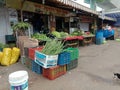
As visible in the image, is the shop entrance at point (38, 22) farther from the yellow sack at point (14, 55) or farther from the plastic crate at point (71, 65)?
the plastic crate at point (71, 65)

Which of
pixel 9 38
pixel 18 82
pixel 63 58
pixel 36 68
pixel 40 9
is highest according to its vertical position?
pixel 40 9

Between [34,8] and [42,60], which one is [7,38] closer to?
[34,8]

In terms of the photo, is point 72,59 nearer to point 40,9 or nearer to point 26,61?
point 26,61

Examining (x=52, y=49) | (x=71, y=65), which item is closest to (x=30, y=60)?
(x=52, y=49)

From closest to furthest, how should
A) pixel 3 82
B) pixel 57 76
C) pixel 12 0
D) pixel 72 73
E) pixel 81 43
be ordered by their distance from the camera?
pixel 3 82 < pixel 57 76 < pixel 72 73 < pixel 12 0 < pixel 81 43

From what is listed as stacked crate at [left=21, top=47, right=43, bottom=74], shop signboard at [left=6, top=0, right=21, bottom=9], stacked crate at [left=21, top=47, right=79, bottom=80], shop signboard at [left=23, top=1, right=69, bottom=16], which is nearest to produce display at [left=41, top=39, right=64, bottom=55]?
stacked crate at [left=21, top=47, right=79, bottom=80]

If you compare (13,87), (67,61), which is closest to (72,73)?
(67,61)

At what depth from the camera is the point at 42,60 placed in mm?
4473

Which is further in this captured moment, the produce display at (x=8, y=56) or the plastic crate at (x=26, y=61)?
the produce display at (x=8, y=56)

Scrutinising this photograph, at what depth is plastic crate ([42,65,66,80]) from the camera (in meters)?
4.42

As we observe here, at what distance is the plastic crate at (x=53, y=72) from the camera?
14.5 ft

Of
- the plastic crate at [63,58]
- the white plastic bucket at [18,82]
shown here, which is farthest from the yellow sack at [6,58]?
the white plastic bucket at [18,82]

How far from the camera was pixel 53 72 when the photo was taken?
444 centimetres

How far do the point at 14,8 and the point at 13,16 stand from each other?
478mm
